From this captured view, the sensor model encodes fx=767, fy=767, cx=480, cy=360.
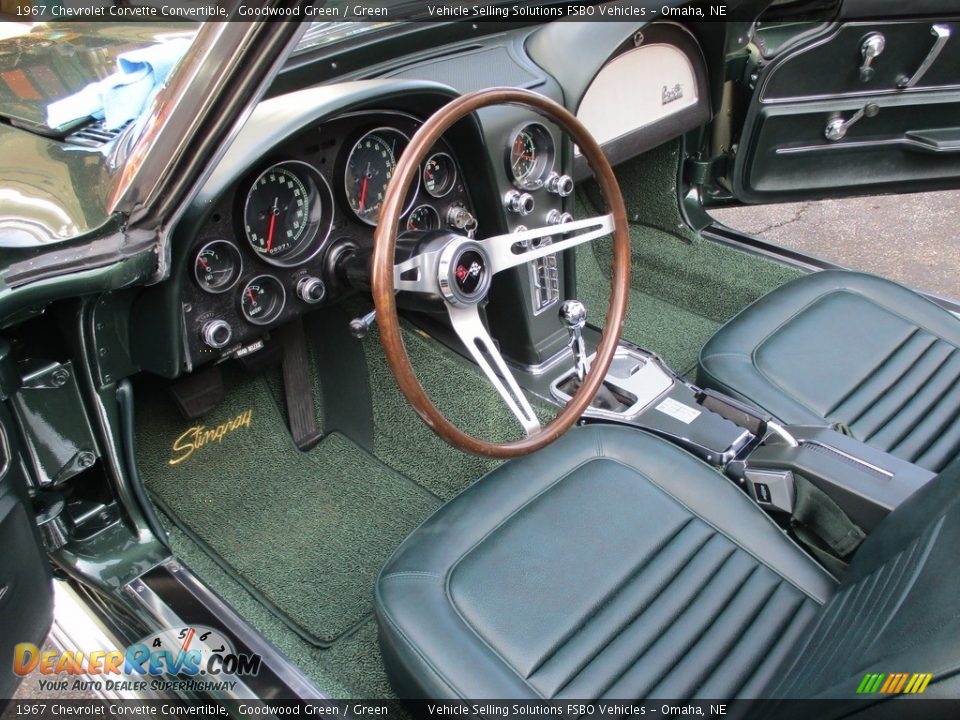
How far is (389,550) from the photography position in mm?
1901

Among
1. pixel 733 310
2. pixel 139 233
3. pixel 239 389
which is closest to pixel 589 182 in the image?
pixel 733 310

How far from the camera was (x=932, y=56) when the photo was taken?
85.8 inches

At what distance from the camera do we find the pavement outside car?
130 inches

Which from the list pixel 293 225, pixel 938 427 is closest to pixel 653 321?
pixel 938 427

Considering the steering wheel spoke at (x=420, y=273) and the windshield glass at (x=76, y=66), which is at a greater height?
the windshield glass at (x=76, y=66)

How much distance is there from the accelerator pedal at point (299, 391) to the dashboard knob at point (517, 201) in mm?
652

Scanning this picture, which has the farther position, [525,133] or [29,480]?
[525,133]

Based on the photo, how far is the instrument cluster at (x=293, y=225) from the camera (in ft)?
4.70

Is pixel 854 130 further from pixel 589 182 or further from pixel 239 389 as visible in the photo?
pixel 239 389

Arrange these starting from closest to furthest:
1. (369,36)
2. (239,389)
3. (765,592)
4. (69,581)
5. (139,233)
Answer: (139,233)
(765,592)
(69,581)
(369,36)
(239,389)

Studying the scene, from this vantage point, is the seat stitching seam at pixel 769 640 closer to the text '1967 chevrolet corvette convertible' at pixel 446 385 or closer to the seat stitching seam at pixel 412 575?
the text '1967 chevrolet corvette convertible' at pixel 446 385

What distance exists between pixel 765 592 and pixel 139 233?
1.12 m

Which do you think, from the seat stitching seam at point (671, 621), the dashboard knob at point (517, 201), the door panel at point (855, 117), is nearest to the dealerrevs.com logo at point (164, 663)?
the seat stitching seam at point (671, 621)

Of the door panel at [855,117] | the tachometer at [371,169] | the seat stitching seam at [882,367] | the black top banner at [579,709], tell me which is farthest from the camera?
the door panel at [855,117]
